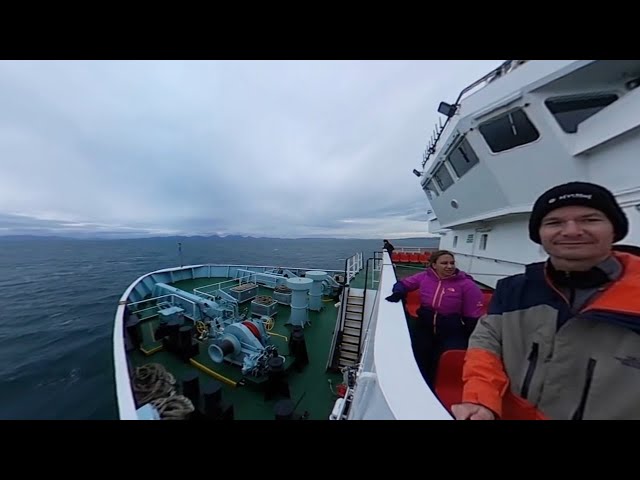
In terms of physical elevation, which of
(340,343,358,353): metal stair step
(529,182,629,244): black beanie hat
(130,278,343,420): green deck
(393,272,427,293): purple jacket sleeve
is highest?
(529,182,629,244): black beanie hat

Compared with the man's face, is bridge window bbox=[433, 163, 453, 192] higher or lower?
higher

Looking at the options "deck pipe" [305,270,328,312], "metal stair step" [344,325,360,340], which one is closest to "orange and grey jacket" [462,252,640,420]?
"metal stair step" [344,325,360,340]

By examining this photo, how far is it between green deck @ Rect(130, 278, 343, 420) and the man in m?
4.28

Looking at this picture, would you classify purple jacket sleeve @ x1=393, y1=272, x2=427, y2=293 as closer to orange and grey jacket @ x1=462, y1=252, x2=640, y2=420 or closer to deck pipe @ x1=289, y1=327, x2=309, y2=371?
orange and grey jacket @ x1=462, y1=252, x2=640, y2=420

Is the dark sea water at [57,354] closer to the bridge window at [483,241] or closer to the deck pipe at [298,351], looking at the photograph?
the deck pipe at [298,351]

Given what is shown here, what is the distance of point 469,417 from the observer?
1.31m

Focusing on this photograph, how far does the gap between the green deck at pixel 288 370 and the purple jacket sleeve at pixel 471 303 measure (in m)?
3.45

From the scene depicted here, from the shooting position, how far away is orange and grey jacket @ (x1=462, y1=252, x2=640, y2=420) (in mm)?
1181

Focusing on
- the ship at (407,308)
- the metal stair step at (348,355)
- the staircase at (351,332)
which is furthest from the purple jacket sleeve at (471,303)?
the metal stair step at (348,355)

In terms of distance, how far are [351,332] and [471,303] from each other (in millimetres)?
4623

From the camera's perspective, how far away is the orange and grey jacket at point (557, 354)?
1.18 meters

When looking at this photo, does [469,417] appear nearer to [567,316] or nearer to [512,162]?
[567,316]
